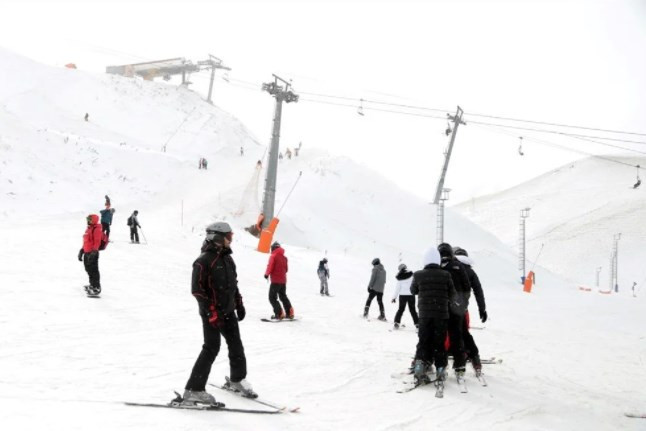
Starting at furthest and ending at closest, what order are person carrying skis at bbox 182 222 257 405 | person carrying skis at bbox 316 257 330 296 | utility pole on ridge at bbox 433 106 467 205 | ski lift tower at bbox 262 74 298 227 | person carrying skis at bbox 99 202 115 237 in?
utility pole on ridge at bbox 433 106 467 205, ski lift tower at bbox 262 74 298 227, person carrying skis at bbox 99 202 115 237, person carrying skis at bbox 316 257 330 296, person carrying skis at bbox 182 222 257 405

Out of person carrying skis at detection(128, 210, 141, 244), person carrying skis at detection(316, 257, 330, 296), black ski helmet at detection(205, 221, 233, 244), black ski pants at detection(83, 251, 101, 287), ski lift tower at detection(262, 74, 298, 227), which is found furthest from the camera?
ski lift tower at detection(262, 74, 298, 227)

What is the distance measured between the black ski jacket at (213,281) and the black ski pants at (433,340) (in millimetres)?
2987

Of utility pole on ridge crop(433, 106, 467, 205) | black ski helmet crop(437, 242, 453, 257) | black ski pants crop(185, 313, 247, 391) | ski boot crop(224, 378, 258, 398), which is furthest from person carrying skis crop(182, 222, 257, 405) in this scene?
utility pole on ridge crop(433, 106, 467, 205)

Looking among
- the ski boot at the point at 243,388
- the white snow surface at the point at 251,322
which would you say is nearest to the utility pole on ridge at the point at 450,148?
the white snow surface at the point at 251,322

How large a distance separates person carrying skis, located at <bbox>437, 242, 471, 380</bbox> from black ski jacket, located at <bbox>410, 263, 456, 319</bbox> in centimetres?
30

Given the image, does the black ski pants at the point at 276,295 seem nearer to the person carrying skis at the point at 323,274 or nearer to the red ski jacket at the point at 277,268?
the red ski jacket at the point at 277,268

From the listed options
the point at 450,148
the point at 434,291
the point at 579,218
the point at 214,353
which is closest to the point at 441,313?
the point at 434,291

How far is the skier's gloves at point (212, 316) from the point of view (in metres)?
5.81

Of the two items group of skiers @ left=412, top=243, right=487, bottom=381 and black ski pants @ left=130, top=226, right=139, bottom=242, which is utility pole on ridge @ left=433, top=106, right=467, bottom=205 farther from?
group of skiers @ left=412, top=243, right=487, bottom=381

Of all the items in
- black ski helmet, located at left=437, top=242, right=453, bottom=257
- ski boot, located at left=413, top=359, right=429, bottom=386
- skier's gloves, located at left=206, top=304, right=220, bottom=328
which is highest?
black ski helmet, located at left=437, top=242, right=453, bottom=257

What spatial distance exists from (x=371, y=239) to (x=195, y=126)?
1333 inches

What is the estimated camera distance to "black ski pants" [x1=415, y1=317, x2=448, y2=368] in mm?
7461

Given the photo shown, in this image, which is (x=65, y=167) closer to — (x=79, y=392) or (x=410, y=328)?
(x=410, y=328)

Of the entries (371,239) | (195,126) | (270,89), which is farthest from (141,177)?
(195,126)
